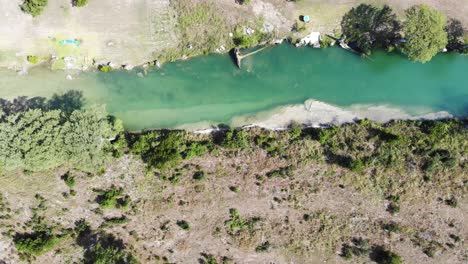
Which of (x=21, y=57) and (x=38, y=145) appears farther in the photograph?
(x=21, y=57)

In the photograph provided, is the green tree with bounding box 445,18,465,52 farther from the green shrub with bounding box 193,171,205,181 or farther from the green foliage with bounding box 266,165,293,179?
the green shrub with bounding box 193,171,205,181

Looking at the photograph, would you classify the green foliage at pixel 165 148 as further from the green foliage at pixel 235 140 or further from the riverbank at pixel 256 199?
the green foliage at pixel 235 140

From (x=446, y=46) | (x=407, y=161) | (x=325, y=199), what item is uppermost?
(x=446, y=46)

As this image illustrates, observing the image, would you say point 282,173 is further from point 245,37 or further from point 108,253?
point 108,253

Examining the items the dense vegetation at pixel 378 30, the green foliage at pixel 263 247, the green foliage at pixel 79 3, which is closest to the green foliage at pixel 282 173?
the green foliage at pixel 263 247

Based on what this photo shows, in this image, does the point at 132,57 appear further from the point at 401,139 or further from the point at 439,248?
the point at 439,248

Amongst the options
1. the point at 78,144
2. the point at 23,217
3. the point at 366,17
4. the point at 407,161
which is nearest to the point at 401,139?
the point at 407,161

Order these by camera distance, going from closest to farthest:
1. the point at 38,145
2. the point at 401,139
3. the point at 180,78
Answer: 1. the point at 38,145
2. the point at 401,139
3. the point at 180,78
